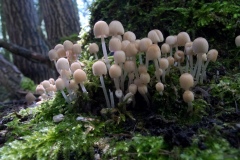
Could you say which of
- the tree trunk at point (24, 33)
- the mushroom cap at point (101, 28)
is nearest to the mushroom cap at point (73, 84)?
the mushroom cap at point (101, 28)

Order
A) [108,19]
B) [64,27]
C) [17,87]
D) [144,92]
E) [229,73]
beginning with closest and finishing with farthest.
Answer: [144,92]
[229,73]
[108,19]
[17,87]
[64,27]

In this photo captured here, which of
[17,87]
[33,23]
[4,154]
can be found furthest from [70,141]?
[33,23]

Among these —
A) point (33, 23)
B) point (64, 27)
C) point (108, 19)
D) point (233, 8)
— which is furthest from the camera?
point (33, 23)

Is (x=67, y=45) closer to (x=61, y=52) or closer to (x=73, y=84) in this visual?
(x=61, y=52)

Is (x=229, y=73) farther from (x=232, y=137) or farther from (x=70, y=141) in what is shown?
(x=70, y=141)

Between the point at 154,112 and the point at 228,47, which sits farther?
the point at 228,47

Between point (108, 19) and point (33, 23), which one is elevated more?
point (33, 23)

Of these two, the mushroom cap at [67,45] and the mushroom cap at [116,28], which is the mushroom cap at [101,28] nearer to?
the mushroom cap at [116,28]
